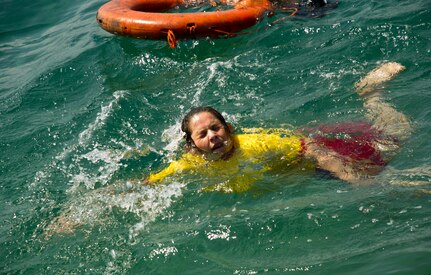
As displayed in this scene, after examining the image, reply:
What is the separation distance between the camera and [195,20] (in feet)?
→ 28.8

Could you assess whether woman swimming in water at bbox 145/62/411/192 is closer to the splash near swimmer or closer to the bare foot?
the bare foot

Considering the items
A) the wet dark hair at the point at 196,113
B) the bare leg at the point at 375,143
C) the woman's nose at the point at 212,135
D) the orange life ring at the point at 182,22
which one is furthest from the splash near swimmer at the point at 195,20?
the woman's nose at the point at 212,135

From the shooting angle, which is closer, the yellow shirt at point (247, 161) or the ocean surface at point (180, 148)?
the ocean surface at point (180, 148)

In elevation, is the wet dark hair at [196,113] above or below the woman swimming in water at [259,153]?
above

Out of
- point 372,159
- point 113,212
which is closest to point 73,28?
point 113,212

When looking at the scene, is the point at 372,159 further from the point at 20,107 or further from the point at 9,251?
the point at 20,107

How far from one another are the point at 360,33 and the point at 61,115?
4.83 metres

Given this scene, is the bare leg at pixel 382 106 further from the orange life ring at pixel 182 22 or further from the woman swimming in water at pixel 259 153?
the orange life ring at pixel 182 22

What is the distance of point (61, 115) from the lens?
7.78m

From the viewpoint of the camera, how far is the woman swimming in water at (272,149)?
5.21m

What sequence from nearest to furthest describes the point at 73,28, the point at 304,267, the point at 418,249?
the point at 418,249 → the point at 304,267 → the point at 73,28

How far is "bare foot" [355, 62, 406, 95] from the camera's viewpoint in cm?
647

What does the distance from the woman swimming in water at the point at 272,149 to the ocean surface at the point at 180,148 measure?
6.4 inches

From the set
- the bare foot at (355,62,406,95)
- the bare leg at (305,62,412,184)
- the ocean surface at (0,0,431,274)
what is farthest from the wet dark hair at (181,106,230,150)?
the bare foot at (355,62,406,95)
